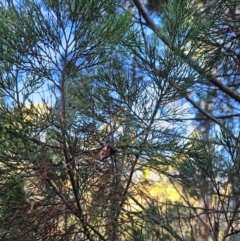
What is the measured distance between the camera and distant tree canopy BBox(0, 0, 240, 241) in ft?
4.19

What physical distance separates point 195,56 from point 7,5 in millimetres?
813

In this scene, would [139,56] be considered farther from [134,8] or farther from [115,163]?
[134,8]

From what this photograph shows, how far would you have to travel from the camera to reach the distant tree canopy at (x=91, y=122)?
4.19 feet

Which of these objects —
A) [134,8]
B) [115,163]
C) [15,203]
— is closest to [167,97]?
[115,163]

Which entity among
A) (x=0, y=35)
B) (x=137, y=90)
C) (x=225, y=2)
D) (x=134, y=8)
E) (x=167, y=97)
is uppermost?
(x=134, y=8)

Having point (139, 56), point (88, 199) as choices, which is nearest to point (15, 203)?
point (88, 199)

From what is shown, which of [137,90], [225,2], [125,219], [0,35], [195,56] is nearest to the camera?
[0,35]

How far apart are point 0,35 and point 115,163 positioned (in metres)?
0.66

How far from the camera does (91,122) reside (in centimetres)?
171

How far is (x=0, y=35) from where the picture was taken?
1.24 meters

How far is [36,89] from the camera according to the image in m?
1.53

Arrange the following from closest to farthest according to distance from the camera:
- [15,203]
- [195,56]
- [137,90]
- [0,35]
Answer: [0,35], [15,203], [195,56], [137,90]

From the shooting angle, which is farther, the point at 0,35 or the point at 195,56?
the point at 195,56

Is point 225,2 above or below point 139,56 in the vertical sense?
above
